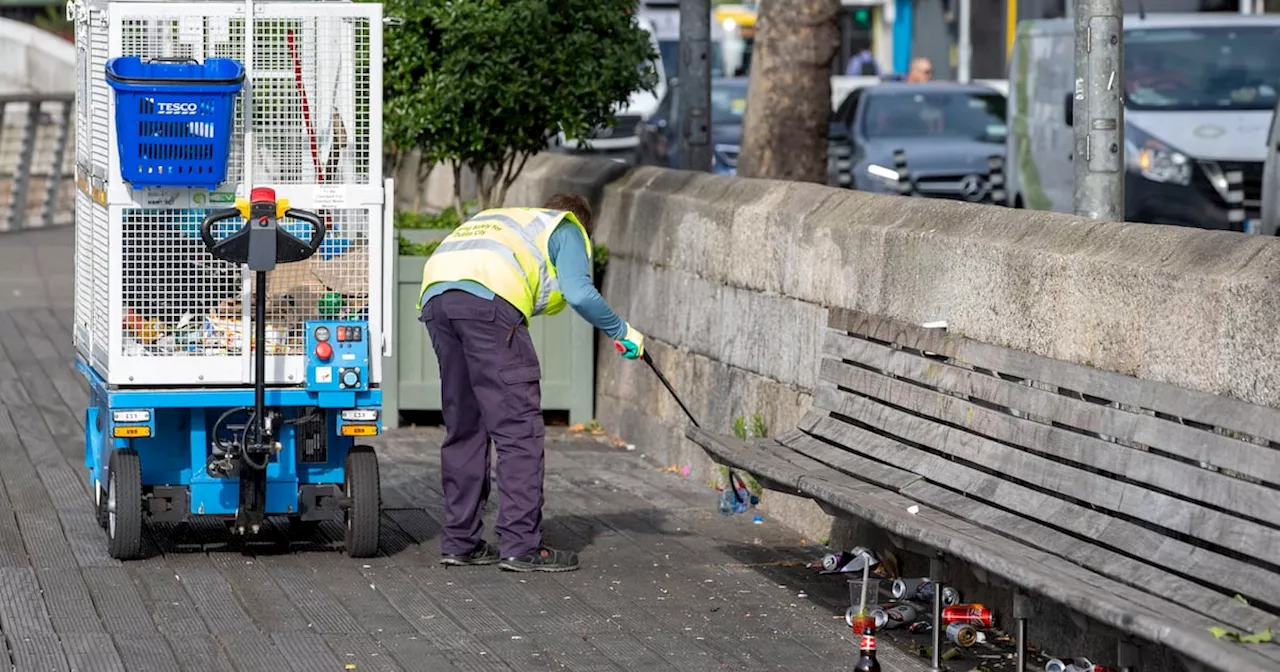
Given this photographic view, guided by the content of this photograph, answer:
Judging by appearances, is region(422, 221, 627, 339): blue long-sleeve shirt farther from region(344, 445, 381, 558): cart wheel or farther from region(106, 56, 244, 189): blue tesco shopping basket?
region(106, 56, 244, 189): blue tesco shopping basket

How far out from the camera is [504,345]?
768 centimetres

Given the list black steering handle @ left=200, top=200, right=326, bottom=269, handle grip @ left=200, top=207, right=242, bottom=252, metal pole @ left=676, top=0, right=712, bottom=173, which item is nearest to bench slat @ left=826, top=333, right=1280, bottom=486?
black steering handle @ left=200, top=200, right=326, bottom=269

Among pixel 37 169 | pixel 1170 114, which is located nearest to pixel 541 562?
pixel 1170 114

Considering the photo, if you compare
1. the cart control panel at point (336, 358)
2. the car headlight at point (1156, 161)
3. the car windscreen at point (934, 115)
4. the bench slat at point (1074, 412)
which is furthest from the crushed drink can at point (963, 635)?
the car windscreen at point (934, 115)

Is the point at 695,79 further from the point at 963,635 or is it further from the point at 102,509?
the point at 963,635

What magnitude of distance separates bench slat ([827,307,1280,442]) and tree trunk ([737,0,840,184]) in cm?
490

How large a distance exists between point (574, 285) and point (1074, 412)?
2.24 m

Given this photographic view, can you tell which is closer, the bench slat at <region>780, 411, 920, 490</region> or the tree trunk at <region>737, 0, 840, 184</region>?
the bench slat at <region>780, 411, 920, 490</region>

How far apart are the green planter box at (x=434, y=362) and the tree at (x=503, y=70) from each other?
0.82 meters

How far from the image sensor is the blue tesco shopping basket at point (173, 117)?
7.30 m

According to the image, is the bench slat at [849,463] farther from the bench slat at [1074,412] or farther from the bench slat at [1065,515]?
the bench slat at [1074,412]

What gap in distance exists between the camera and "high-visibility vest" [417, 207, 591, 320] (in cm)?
766

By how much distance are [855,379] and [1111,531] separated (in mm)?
1980

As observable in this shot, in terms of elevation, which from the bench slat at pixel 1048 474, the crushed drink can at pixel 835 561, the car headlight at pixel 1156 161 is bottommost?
the crushed drink can at pixel 835 561
